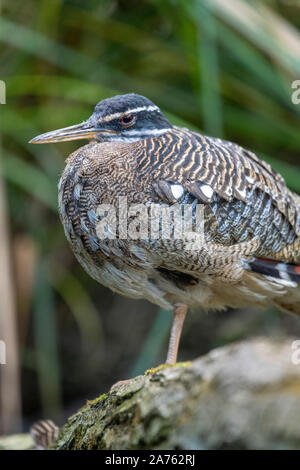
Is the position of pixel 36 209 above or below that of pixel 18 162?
below

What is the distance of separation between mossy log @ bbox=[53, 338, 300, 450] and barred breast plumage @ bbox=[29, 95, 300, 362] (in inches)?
38.2

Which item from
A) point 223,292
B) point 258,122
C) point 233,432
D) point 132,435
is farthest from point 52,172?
point 233,432

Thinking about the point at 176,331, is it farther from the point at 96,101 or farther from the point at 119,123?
the point at 96,101

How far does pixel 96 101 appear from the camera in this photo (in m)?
4.81

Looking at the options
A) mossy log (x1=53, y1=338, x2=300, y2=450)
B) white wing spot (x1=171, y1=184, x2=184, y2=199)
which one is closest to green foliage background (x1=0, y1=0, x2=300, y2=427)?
white wing spot (x1=171, y1=184, x2=184, y2=199)

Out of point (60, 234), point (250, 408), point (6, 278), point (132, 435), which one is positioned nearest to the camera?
point (250, 408)

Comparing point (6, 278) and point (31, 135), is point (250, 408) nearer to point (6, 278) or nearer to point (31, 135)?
point (6, 278)

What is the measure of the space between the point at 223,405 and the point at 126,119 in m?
1.92

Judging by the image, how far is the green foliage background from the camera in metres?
4.80

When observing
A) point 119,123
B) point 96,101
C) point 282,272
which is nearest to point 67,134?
point 119,123

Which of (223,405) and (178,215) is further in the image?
(178,215)

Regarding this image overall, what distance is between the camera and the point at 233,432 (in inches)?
60.5

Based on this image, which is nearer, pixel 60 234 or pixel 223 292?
pixel 223 292

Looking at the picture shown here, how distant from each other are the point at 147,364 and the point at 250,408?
326 centimetres
